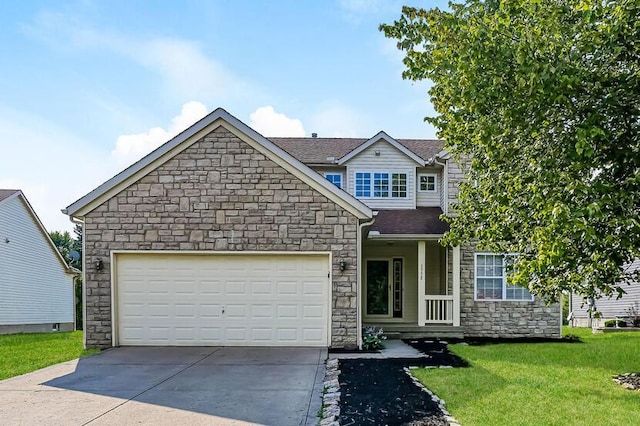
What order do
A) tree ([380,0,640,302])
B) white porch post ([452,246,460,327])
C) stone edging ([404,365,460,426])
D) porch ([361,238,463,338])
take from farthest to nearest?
porch ([361,238,463,338]), white porch post ([452,246,460,327]), tree ([380,0,640,302]), stone edging ([404,365,460,426])

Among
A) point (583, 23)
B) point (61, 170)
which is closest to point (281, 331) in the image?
point (583, 23)

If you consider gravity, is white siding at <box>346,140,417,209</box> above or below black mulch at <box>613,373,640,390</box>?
above

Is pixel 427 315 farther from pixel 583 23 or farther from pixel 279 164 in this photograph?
pixel 583 23

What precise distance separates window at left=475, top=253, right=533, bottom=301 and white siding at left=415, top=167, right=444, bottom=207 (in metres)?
2.59

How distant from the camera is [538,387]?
285 inches

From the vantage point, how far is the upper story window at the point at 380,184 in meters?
16.2

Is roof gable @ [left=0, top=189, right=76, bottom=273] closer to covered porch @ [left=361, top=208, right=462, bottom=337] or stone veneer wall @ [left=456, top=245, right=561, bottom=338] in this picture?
covered porch @ [left=361, top=208, right=462, bottom=337]

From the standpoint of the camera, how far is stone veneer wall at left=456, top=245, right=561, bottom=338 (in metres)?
14.3

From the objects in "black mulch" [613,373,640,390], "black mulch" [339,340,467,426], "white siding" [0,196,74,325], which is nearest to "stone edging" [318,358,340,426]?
"black mulch" [339,340,467,426]

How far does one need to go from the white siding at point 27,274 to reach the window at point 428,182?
1706 cm

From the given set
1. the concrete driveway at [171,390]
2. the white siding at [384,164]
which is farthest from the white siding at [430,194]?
the concrete driveway at [171,390]

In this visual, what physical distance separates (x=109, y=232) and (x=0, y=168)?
20.7m

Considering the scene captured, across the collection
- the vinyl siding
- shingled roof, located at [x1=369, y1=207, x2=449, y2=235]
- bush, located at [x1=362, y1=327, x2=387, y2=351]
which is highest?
shingled roof, located at [x1=369, y1=207, x2=449, y2=235]

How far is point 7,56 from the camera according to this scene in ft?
37.7
